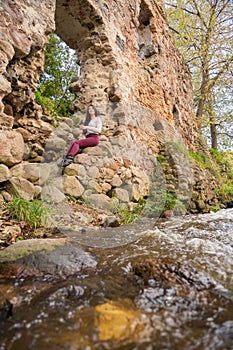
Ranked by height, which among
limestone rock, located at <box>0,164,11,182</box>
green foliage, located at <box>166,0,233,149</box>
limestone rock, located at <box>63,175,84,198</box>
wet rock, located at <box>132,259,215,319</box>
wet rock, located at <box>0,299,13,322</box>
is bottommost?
wet rock, located at <box>132,259,215,319</box>

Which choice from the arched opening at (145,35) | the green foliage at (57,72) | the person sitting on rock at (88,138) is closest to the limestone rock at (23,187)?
the person sitting on rock at (88,138)

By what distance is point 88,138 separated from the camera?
4.55 metres

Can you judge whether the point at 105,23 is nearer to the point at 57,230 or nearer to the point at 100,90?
the point at 100,90

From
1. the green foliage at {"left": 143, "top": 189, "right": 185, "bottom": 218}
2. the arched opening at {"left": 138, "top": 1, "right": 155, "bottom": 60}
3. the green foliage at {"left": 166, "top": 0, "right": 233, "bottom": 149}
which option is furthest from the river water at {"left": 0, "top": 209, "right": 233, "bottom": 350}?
the green foliage at {"left": 166, "top": 0, "right": 233, "bottom": 149}

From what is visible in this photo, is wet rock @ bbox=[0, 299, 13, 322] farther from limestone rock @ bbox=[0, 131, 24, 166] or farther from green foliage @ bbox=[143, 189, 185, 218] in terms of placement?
green foliage @ bbox=[143, 189, 185, 218]

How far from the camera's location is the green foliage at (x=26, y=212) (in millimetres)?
2752

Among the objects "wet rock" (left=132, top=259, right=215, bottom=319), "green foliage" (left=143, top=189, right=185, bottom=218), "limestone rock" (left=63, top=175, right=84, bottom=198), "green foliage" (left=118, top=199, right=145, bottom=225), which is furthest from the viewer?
→ "green foliage" (left=143, top=189, right=185, bottom=218)

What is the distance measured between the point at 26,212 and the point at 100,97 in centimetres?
341

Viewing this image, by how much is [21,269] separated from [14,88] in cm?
273

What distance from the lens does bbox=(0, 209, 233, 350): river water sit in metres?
1.02

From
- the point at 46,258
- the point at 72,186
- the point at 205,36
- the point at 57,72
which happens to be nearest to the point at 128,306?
the point at 46,258

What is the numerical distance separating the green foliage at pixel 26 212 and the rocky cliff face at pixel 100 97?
0.17 metres

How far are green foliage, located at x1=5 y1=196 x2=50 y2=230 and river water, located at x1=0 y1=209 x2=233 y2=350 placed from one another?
3.42ft

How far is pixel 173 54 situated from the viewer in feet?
30.3
